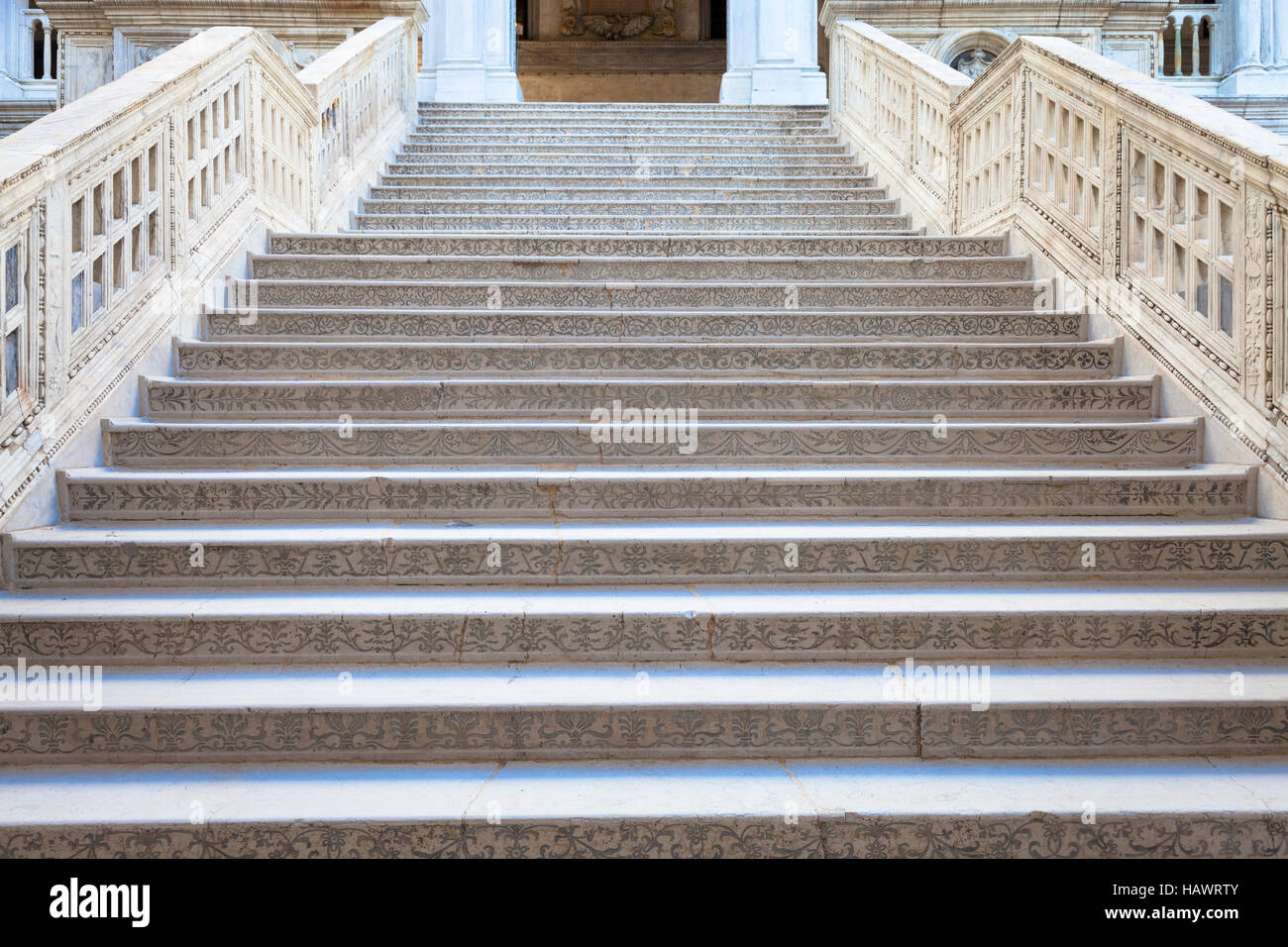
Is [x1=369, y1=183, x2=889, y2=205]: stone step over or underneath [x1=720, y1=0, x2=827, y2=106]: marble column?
underneath

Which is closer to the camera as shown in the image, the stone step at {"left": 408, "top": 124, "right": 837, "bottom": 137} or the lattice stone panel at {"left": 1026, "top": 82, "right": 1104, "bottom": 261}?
the lattice stone panel at {"left": 1026, "top": 82, "right": 1104, "bottom": 261}

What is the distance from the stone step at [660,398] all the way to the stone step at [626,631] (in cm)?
113

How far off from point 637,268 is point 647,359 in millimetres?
1009

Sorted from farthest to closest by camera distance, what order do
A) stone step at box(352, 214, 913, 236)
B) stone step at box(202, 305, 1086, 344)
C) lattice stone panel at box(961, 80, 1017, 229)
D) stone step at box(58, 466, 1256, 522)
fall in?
stone step at box(352, 214, 913, 236), lattice stone panel at box(961, 80, 1017, 229), stone step at box(202, 305, 1086, 344), stone step at box(58, 466, 1256, 522)

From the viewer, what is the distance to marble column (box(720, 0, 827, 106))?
408 inches

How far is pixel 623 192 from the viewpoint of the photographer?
690 centimetres

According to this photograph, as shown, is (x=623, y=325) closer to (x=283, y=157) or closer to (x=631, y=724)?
(x=631, y=724)

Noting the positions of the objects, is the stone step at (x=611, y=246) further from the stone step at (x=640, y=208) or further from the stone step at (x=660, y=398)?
the stone step at (x=660, y=398)

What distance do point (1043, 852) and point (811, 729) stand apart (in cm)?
64

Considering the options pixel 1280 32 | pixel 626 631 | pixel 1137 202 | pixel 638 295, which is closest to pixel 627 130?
pixel 638 295

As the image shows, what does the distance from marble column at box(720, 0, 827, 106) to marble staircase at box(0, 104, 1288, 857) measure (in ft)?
21.6

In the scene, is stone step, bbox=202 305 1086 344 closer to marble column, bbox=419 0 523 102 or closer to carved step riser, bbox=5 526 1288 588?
carved step riser, bbox=5 526 1288 588

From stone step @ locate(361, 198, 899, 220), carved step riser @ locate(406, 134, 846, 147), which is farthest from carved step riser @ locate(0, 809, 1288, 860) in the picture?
carved step riser @ locate(406, 134, 846, 147)

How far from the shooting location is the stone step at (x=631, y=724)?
251cm
